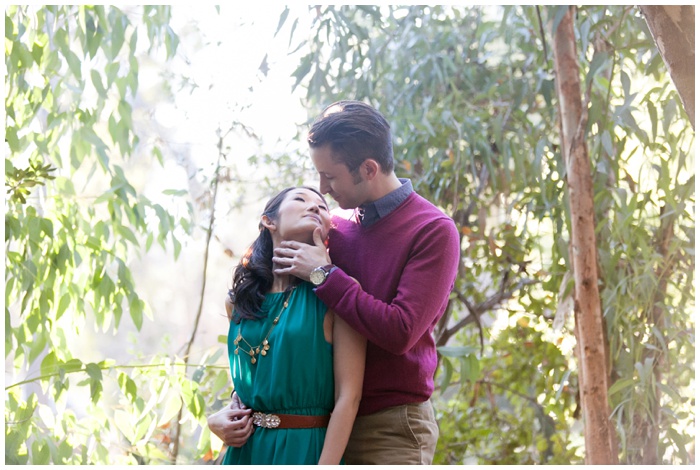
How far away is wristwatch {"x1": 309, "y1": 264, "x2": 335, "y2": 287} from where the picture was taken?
4.18 feet

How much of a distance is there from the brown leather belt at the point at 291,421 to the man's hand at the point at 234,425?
25 millimetres

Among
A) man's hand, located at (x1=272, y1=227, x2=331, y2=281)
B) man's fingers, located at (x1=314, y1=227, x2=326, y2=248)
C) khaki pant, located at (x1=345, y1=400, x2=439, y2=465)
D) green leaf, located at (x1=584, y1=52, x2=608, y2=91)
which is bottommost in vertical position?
khaki pant, located at (x1=345, y1=400, x2=439, y2=465)

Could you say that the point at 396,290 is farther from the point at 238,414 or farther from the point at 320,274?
the point at 238,414

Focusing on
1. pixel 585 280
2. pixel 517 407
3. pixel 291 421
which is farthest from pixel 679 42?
→ pixel 517 407

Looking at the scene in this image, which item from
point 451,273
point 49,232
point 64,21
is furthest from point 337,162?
point 64,21

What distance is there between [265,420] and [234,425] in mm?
57

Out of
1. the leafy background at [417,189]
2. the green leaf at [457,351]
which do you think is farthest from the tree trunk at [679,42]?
the green leaf at [457,351]

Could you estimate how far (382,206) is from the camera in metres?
1.39

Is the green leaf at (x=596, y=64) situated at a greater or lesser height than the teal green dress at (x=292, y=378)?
greater

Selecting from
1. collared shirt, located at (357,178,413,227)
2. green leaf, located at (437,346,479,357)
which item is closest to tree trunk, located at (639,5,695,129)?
collared shirt, located at (357,178,413,227)

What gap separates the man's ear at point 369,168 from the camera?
1386 mm

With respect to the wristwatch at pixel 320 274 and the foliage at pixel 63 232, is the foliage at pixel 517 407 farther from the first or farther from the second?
the wristwatch at pixel 320 274

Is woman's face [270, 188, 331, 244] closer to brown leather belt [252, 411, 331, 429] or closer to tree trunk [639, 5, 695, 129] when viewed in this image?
brown leather belt [252, 411, 331, 429]

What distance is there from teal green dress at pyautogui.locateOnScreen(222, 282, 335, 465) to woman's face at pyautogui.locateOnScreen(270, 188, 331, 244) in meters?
0.10
